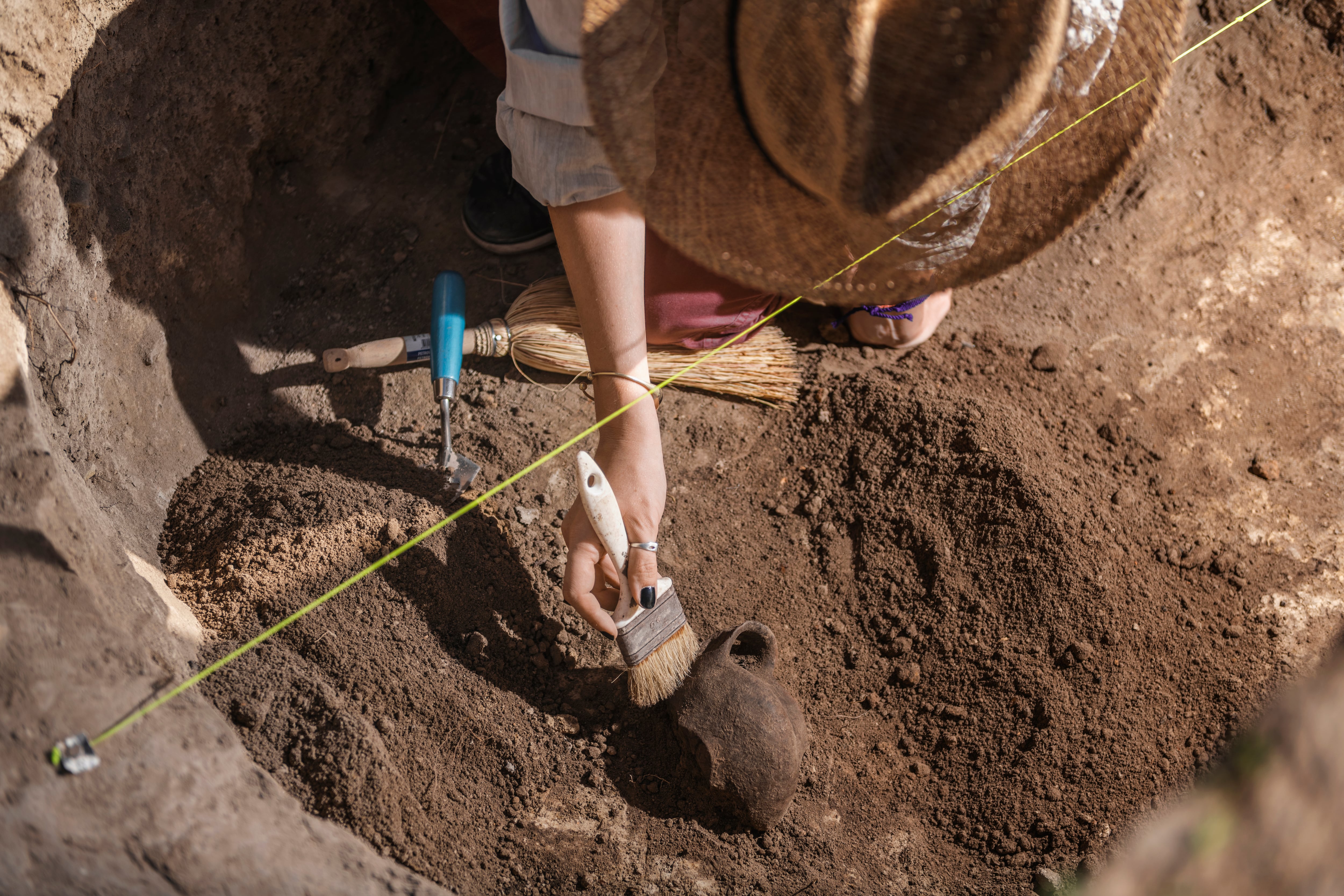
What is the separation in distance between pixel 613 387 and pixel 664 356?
0.47 m

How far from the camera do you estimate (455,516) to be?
1475 millimetres

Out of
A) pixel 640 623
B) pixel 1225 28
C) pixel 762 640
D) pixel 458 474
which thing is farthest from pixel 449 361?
pixel 1225 28

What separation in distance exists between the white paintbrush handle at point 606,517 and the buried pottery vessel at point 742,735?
0.64ft

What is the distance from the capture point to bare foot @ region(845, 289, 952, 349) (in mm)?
2016

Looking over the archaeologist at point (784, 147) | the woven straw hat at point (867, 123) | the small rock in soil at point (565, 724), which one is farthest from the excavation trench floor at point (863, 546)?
the woven straw hat at point (867, 123)

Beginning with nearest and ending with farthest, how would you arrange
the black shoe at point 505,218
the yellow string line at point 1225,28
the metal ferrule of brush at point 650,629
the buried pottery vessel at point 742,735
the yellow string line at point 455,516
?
the yellow string line at point 455,516 < the buried pottery vessel at point 742,735 < the metal ferrule of brush at point 650,629 < the yellow string line at point 1225,28 < the black shoe at point 505,218

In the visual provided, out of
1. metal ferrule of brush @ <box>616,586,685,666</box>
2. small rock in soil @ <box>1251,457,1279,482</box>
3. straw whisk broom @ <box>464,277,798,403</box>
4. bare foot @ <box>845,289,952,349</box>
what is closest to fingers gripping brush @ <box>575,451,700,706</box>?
metal ferrule of brush @ <box>616,586,685,666</box>

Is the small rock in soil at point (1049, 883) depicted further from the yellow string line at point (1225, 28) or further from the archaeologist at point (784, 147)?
the yellow string line at point (1225, 28)

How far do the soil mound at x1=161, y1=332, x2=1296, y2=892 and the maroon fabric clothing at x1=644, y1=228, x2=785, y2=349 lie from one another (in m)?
0.38

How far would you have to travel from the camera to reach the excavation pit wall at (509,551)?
1.19 metres

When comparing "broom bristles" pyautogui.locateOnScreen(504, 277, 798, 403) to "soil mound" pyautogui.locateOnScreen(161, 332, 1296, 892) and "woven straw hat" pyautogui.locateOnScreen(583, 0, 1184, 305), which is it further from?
"woven straw hat" pyautogui.locateOnScreen(583, 0, 1184, 305)

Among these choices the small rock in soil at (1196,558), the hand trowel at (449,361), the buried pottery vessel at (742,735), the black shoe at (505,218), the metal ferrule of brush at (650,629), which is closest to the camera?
the buried pottery vessel at (742,735)

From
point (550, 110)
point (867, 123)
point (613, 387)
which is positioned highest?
point (867, 123)

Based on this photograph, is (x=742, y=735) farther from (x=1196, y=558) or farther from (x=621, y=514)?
(x=1196, y=558)
